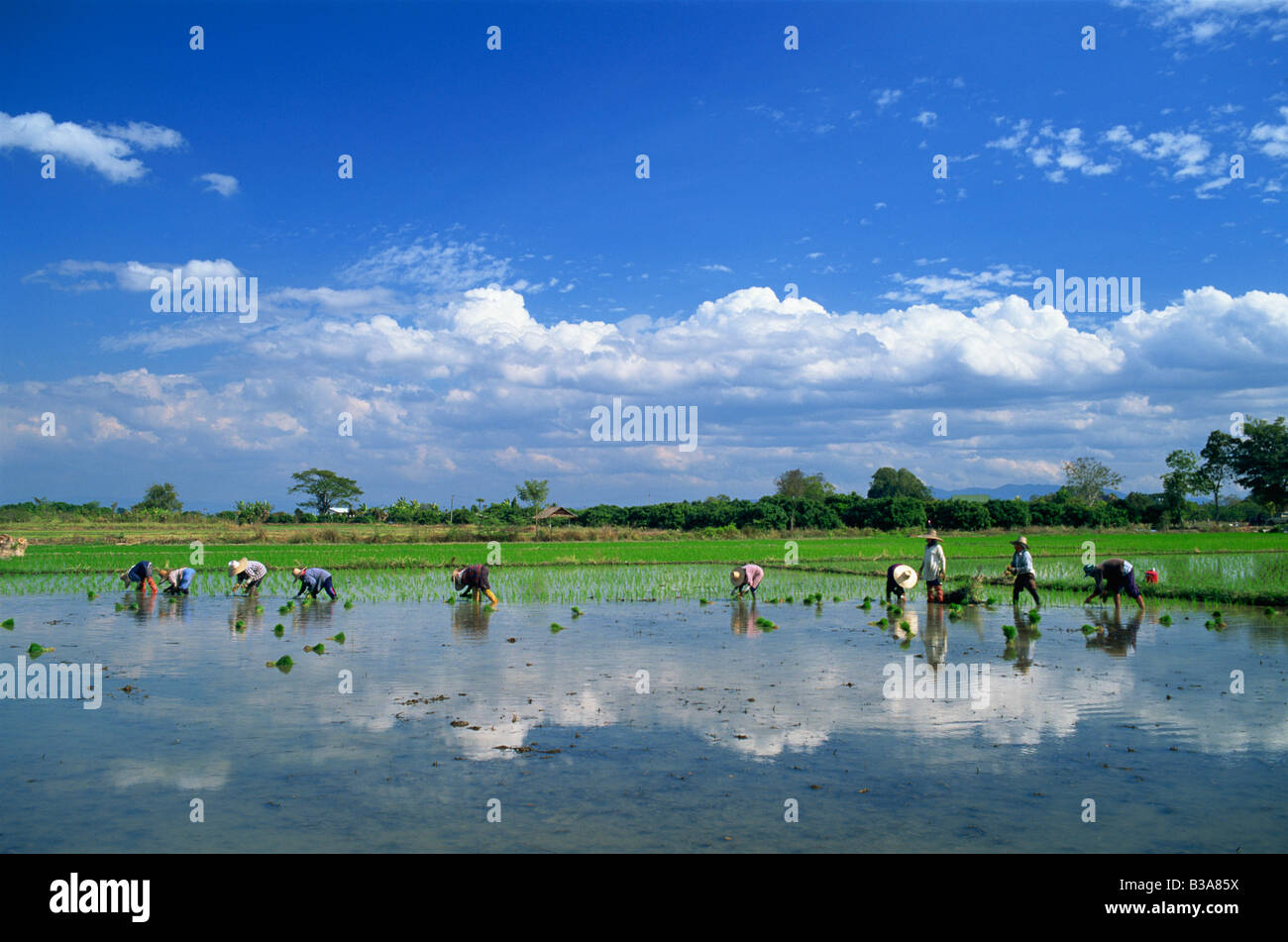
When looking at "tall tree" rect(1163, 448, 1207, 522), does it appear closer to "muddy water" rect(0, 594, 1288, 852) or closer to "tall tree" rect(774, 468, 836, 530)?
"tall tree" rect(774, 468, 836, 530)

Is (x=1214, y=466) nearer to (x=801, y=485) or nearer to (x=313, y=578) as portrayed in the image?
(x=801, y=485)

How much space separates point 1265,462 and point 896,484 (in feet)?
130

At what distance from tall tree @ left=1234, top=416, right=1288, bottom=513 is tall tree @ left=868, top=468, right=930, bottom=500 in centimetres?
3443

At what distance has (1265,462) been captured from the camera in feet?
228

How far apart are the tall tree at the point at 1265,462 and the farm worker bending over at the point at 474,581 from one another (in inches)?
2931

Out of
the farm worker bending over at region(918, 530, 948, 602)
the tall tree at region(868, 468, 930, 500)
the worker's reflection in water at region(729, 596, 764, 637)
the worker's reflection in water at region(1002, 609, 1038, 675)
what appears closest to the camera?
the worker's reflection in water at region(1002, 609, 1038, 675)

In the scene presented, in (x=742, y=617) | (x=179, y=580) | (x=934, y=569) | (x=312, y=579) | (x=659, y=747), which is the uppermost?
(x=934, y=569)

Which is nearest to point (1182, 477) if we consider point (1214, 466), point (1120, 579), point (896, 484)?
point (1214, 466)

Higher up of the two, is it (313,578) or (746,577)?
(313,578)

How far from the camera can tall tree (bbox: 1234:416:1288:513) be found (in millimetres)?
68562

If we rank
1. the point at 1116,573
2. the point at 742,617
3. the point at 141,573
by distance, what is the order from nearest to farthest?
the point at 1116,573
the point at 742,617
the point at 141,573

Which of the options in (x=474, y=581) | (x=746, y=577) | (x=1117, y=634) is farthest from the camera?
(x=746, y=577)

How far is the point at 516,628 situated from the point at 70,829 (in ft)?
34.7

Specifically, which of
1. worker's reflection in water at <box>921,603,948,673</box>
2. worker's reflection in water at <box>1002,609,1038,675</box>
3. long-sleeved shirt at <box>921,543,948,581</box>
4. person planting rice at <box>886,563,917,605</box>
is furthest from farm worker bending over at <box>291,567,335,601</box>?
worker's reflection in water at <box>1002,609,1038,675</box>
